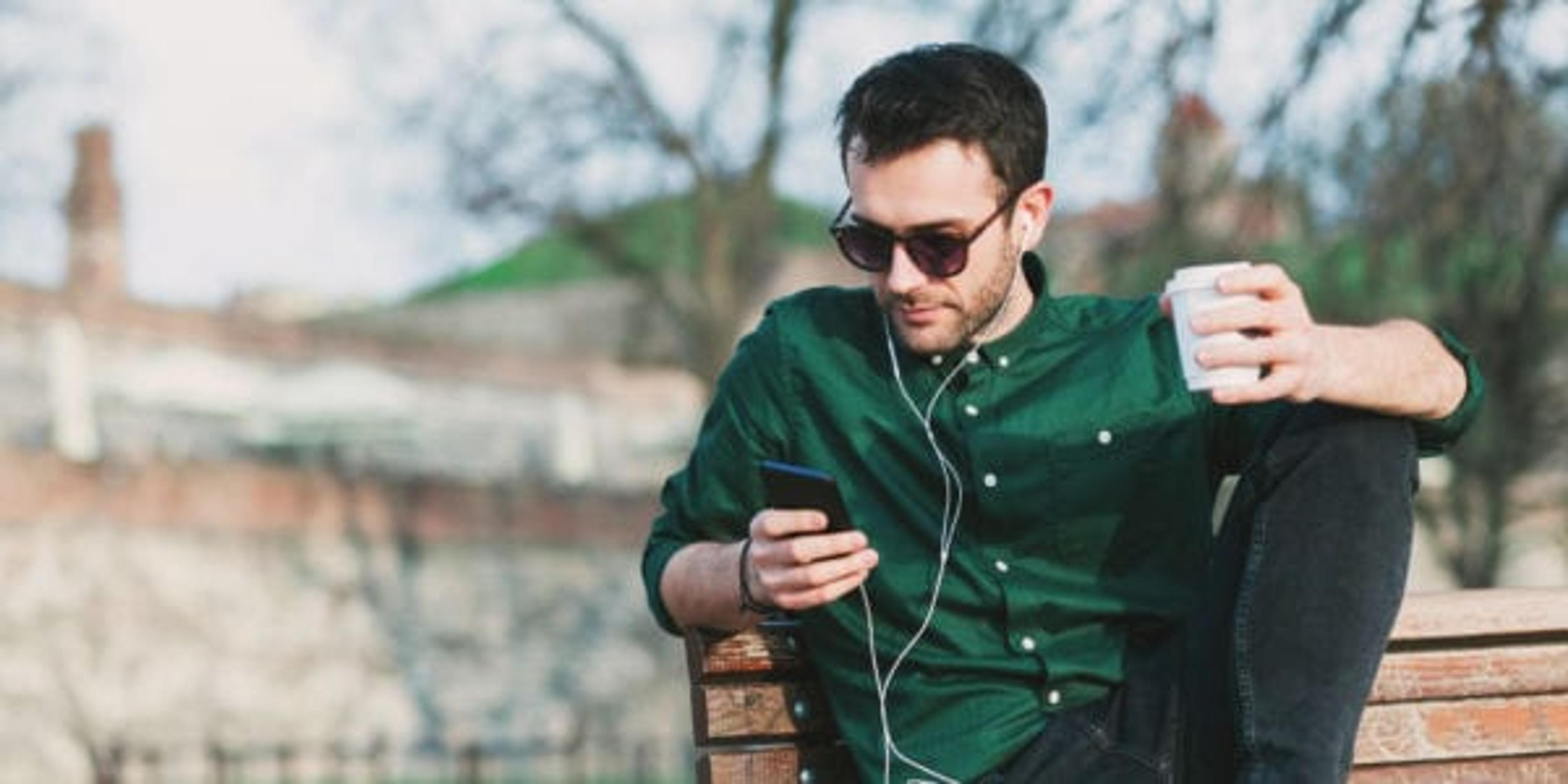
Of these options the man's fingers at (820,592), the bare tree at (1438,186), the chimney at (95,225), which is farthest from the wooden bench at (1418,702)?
the chimney at (95,225)

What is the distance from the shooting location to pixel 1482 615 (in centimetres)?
328

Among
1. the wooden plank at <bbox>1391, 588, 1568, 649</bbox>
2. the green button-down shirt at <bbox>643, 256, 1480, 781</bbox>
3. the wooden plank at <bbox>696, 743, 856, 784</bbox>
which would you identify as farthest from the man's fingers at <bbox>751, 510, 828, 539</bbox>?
the wooden plank at <bbox>1391, 588, 1568, 649</bbox>

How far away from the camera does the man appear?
2.81 meters

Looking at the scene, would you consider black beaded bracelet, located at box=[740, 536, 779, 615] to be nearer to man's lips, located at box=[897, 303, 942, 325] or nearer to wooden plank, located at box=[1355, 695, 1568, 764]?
man's lips, located at box=[897, 303, 942, 325]

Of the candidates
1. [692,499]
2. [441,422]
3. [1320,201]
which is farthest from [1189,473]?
[441,422]

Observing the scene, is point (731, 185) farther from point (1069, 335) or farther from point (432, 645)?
point (1069, 335)

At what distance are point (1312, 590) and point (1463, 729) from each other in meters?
0.66

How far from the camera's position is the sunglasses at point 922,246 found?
119 inches

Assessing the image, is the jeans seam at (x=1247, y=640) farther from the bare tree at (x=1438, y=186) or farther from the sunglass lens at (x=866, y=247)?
the bare tree at (x=1438, y=186)

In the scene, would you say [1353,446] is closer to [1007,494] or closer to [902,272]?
[1007,494]

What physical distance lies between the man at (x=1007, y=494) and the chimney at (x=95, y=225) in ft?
52.1

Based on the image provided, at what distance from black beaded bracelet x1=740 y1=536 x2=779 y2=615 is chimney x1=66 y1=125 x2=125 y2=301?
16.0 metres

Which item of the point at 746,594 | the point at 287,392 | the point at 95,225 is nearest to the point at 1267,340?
the point at 746,594

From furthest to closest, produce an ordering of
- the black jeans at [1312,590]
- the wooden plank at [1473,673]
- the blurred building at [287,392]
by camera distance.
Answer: the blurred building at [287,392] < the wooden plank at [1473,673] < the black jeans at [1312,590]
